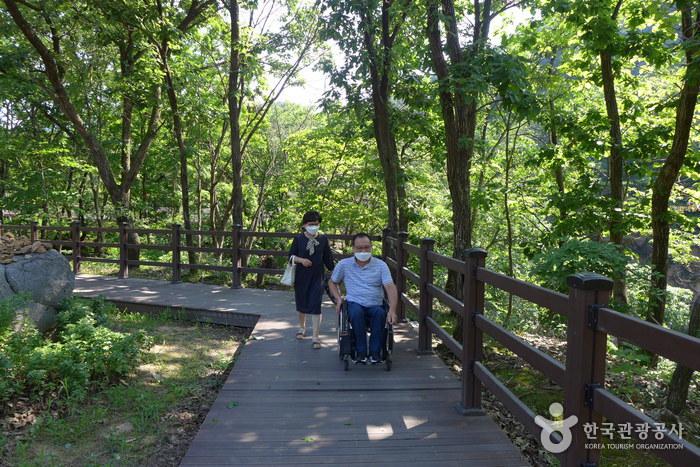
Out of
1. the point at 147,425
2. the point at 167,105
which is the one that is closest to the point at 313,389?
the point at 147,425

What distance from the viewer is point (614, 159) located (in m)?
9.73

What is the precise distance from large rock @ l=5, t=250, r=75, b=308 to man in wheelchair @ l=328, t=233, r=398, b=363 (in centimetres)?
413

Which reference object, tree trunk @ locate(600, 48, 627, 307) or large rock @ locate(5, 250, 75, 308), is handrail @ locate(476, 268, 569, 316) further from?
tree trunk @ locate(600, 48, 627, 307)

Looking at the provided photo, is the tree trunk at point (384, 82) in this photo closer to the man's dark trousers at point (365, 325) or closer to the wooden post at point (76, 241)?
the man's dark trousers at point (365, 325)

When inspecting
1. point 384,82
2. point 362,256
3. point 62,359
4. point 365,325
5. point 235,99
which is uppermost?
point 235,99

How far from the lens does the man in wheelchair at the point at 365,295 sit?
4.97 meters

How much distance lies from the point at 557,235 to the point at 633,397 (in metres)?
3.85

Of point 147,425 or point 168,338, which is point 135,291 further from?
point 147,425

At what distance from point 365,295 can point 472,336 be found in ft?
4.57

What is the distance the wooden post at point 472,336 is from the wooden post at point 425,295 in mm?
1604

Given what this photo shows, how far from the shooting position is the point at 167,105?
1445 centimetres

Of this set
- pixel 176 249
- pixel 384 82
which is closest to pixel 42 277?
pixel 176 249

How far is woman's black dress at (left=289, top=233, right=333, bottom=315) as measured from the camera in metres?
5.95

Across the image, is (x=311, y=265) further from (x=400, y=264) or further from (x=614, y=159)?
(x=614, y=159)
